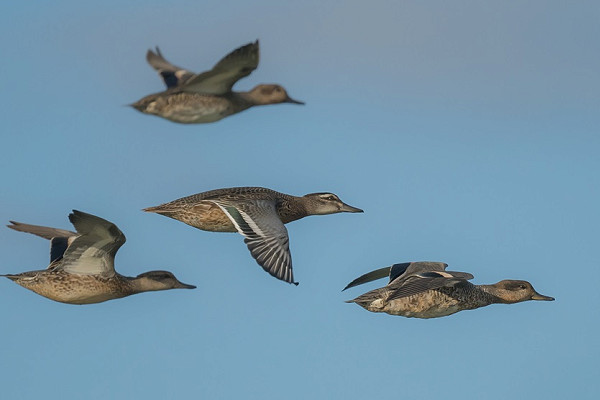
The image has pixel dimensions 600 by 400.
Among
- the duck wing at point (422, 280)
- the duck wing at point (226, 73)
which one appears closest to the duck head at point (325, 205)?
the duck wing at point (422, 280)

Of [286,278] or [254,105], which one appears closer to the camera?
[286,278]

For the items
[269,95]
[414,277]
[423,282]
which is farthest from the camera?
[269,95]

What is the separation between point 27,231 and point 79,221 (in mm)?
3461

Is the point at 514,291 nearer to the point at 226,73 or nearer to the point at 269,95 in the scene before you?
the point at 269,95

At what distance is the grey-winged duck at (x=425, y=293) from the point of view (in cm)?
1856

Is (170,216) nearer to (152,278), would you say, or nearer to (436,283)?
(152,278)

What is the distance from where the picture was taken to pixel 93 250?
18016 millimetres

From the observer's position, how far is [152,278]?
18906 mm

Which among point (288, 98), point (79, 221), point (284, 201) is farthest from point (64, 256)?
point (288, 98)

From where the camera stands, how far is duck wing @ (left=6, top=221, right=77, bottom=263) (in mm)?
19312

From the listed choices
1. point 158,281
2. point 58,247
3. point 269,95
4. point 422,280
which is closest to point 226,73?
point 269,95

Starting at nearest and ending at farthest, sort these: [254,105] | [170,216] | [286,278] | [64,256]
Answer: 1. [286,278]
2. [64,256]
3. [170,216]
4. [254,105]

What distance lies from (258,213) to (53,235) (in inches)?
129

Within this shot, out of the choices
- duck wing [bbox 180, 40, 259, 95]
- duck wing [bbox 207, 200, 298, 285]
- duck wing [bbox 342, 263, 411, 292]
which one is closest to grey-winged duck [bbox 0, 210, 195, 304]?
duck wing [bbox 207, 200, 298, 285]
